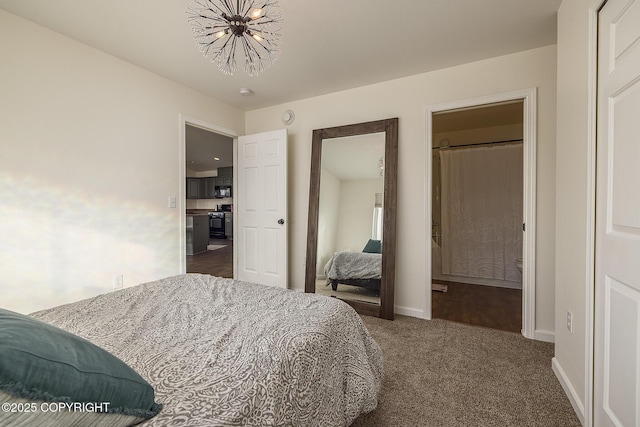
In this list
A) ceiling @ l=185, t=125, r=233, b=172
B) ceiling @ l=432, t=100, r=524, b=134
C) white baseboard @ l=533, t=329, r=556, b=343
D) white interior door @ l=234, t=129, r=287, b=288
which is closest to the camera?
white baseboard @ l=533, t=329, r=556, b=343

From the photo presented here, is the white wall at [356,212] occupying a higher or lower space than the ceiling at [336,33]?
lower

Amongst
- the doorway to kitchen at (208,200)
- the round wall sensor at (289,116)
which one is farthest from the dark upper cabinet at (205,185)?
the round wall sensor at (289,116)

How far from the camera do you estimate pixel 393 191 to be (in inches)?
112

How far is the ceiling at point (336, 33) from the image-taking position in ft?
6.22

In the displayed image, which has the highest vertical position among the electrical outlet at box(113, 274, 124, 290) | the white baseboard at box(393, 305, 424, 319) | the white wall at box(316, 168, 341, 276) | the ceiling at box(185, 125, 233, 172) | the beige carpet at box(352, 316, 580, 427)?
the ceiling at box(185, 125, 233, 172)

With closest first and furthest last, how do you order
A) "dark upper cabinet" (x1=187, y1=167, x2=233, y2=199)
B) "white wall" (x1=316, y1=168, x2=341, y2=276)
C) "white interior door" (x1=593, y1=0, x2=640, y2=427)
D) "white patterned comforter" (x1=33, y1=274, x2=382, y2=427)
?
"white patterned comforter" (x1=33, y1=274, x2=382, y2=427)
"white interior door" (x1=593, y1=0, x2=640, y2=427)
"white wall" (x1=316, y1=168, x2=341, y2=276)
"dark upper cabinet" (x1=187, y1=167, x2=233, y2=199)

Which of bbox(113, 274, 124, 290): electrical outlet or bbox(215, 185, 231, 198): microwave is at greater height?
bbox(215, 185, 231, 198): microwave

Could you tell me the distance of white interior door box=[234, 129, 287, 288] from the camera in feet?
11.4

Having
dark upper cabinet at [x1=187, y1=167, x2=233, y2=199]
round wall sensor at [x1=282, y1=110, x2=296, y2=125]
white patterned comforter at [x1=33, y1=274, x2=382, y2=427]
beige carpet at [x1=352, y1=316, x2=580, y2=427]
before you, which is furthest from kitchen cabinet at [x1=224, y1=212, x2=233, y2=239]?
white patterned comforter at [x1=33, y1=274, x2=382, y2=427]

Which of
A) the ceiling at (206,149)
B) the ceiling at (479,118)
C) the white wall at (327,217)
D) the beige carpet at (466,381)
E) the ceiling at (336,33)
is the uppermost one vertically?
the ceiling at (206,149)

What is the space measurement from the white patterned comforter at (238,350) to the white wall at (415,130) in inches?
62.1

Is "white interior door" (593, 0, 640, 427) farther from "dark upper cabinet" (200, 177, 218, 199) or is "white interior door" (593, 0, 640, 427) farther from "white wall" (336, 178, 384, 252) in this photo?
"dark upper cabinet" (200, 177, 218, 199)

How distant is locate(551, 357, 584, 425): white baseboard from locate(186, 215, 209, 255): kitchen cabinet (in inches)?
252

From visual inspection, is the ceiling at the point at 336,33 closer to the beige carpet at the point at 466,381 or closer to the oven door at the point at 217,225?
the beige carpet at the point at 466,381
